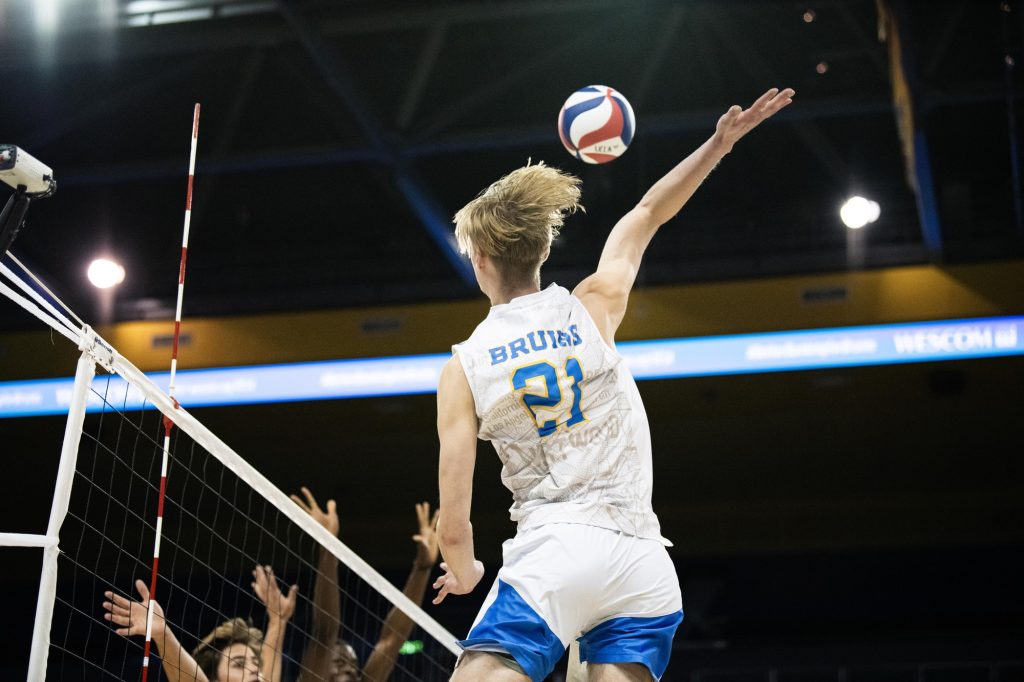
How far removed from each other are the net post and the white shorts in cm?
146

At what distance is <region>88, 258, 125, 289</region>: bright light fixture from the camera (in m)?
12.6

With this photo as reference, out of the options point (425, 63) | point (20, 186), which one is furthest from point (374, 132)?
point (20, 186)

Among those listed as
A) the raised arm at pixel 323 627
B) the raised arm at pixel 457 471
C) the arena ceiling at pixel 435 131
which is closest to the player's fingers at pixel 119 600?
the raised arm at pixel 323 627

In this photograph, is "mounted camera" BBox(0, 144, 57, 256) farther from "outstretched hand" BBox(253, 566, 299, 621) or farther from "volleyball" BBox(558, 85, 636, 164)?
"volleyball" BBox(558, 85, 636, 164)

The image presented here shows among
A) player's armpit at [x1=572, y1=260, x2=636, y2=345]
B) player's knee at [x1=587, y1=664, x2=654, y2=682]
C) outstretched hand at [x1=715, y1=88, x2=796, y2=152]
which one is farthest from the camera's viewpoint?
outstretched hand at [x1=715, y1=88, x2=796, y2=152]

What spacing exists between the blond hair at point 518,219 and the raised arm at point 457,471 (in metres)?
0.32

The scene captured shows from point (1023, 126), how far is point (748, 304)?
128 inches

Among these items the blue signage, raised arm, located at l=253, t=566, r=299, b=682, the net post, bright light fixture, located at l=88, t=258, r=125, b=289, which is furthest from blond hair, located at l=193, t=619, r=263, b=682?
bright light fixture, located at l=88, t=258, r=125, b=289

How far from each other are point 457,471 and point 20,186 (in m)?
1.69

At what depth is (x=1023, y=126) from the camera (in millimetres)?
11219

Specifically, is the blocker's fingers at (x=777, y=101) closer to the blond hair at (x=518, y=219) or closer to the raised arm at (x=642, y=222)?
the raised arm at (x=642, y=222)

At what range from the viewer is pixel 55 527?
340 centimetres

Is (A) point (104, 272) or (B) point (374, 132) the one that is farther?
(A) point (104, 272)

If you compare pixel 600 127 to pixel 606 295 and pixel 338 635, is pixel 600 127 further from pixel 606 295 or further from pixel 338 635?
pixel 338 635
